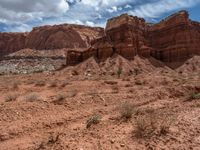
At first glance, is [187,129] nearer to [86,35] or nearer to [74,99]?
[74,99]

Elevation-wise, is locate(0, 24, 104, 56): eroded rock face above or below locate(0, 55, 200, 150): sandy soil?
above

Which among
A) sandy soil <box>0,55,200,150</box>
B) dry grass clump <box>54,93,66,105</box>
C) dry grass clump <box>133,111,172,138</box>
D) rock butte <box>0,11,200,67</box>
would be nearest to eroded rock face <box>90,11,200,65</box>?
rock butte <box>0,11,200,67</box>

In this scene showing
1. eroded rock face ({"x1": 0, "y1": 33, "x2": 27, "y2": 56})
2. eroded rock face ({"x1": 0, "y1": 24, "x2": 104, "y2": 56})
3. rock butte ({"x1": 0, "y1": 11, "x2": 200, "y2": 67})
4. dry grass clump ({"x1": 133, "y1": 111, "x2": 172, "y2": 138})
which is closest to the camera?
dry grass clump ({"x1": 133, "y1": 111, "x2": 172, "y2": 138})

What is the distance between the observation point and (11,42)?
396 feet

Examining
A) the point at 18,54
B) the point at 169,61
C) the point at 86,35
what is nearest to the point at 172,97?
the point at 169,61

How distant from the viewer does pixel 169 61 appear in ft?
153

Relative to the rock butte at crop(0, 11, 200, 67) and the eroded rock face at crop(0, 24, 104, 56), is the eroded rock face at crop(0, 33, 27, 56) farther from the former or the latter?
the rock butte at crop(0, 11, 200, 67)

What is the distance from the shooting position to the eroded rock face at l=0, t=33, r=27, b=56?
119m

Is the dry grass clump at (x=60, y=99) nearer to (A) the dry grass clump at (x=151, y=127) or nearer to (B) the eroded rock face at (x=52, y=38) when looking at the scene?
(A) the dry grass clump at (x=151, y=127)

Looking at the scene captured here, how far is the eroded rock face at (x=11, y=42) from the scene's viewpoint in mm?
118812

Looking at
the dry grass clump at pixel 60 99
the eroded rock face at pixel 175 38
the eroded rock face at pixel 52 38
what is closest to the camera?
the dry grass clump at pixel 60 99

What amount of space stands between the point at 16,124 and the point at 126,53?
37.3 meters

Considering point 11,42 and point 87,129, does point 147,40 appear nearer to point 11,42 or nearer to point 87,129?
point 87,129

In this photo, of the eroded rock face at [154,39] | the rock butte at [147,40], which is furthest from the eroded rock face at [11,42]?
the eroded rock face at [154,39]
